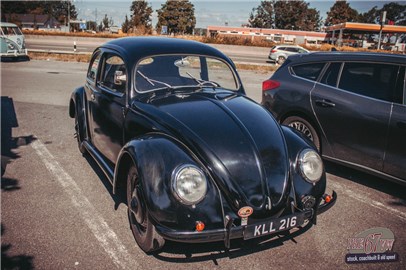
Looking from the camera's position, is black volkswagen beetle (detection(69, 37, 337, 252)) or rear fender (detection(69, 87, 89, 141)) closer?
black volkswagen beetle (detection(69, 37, 337, 252))

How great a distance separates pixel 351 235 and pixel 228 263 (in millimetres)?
1427

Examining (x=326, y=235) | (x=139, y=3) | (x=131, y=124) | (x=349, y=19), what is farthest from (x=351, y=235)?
(x=349, y=19)

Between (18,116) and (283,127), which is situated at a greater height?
(283,127)

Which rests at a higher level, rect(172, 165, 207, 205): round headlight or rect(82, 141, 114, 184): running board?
rect(172, 165, 207, 205): round headlight

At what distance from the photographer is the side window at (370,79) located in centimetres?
453

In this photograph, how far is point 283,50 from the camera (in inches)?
1057

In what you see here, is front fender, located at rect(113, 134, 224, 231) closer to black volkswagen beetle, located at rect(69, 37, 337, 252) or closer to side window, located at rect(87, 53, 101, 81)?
black volkswagen beetle, located at rect(69, 37, 337, 252)

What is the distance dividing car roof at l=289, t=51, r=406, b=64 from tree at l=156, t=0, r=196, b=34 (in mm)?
62263

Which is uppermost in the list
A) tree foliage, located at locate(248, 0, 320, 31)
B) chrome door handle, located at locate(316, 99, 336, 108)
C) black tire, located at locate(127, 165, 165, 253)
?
tree foliage, located at locate(248, 0, 320, 31)

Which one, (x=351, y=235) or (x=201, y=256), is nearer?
(x=201, y=256)

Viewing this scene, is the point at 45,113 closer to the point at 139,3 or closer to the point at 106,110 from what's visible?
the point at 106,110

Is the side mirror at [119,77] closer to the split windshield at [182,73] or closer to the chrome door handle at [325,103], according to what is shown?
the split windshield at [182,73]

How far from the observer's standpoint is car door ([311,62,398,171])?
449 centimetres

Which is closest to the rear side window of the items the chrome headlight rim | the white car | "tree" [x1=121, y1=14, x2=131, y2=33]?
the chrome headlight rim
